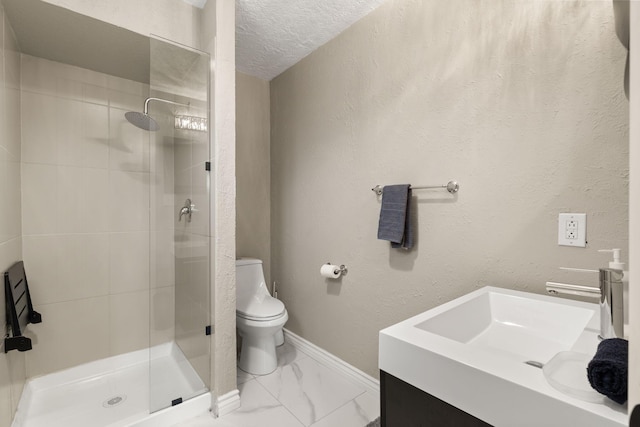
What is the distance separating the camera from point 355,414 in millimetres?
1705

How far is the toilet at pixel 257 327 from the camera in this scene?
2039mm

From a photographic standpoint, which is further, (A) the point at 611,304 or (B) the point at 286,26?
(B) the point at 286,26

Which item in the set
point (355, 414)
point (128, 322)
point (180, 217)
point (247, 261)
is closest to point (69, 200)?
point (180, 217)

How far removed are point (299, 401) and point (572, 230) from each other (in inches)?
64.4

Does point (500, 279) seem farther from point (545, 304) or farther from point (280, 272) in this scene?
point (280, 272)

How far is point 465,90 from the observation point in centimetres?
145

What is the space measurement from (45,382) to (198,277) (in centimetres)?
121

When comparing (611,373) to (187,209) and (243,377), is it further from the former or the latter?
(243,377)

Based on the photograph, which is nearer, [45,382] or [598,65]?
[598,65]

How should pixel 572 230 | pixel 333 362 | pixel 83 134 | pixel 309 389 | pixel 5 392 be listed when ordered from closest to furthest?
pixel 572 230, pixel 5 392, pixel 309 389, pixel 83 134, pixel 333 362

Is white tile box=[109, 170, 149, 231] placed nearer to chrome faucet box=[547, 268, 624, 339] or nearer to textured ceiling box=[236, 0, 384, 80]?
textured ceiling box=[236, 0, 384, 80]

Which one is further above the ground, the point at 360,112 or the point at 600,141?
the point at 360,112

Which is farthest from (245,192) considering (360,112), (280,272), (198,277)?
(360,112)

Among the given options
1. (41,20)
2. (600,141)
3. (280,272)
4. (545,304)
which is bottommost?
(280,272)
